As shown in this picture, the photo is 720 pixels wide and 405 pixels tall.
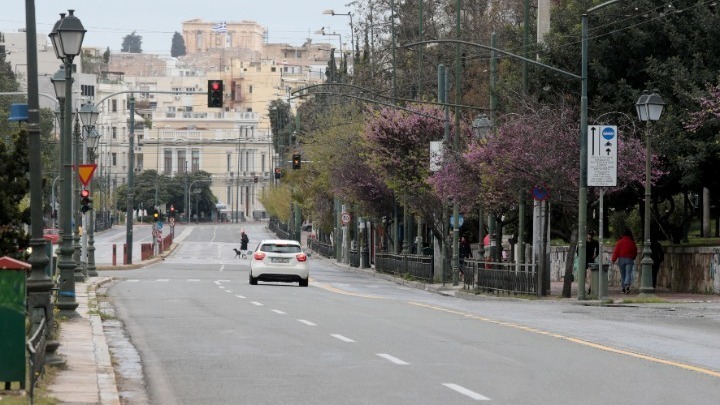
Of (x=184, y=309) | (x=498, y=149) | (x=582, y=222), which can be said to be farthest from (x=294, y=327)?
(x=498, y=149)

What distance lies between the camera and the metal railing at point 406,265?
62.0 meters

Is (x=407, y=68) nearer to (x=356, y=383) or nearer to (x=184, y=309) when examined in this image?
(x=184, y=309)

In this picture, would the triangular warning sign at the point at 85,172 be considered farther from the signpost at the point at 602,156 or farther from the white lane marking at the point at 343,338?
the white lane marking at the point at 343,338

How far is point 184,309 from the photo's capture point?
32219mm

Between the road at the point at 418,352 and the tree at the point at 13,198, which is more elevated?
the tree at the point at 13,198

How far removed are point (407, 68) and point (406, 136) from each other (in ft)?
72.2

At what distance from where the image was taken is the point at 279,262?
2015 inches


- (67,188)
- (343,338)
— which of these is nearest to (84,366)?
(343,338)

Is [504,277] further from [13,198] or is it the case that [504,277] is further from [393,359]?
[393,359]

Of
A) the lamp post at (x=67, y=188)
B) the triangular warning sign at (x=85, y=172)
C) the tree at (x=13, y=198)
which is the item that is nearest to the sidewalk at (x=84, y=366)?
the lamp post at (x=67, y=188)

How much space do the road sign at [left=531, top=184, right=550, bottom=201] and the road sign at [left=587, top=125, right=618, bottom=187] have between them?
3.38 m

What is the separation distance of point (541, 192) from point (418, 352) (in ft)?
71.3

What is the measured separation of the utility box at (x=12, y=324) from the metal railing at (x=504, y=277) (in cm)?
3037

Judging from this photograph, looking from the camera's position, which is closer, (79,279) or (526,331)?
(526,331)
